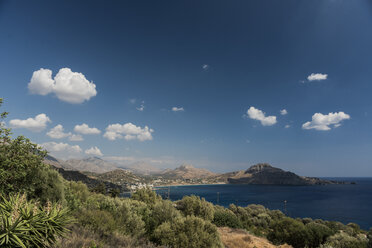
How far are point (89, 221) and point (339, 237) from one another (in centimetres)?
2324

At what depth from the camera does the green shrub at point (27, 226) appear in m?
4.42

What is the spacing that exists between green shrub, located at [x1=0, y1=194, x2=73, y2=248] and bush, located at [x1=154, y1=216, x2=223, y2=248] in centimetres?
694

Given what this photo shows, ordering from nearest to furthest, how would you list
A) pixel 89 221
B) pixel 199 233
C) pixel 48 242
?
pixel 48 242 → pixel 89 221 → pixel 199 233

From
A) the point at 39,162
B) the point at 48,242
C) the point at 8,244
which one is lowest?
the point at 48,242

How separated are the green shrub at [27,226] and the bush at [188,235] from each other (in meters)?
6.94

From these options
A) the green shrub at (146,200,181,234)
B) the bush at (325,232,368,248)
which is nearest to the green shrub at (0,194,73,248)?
the green shrub at (146,200,181,234)

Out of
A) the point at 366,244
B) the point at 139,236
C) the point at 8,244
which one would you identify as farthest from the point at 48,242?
the point at 366,244

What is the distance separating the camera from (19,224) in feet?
15.2

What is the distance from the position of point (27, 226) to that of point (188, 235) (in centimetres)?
866

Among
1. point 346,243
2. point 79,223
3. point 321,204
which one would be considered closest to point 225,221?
point 346,243

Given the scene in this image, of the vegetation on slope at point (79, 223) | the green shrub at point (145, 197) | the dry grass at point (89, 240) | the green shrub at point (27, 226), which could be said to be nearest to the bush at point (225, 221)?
the vegetation on slope at point (79, 223)

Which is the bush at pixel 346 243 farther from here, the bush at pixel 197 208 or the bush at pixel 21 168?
the bush at pixel 21 168

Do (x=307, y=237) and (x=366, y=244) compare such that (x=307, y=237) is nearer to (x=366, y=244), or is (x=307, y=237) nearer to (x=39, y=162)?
(x=366, y=244)

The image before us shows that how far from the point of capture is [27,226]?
15.8 ft
